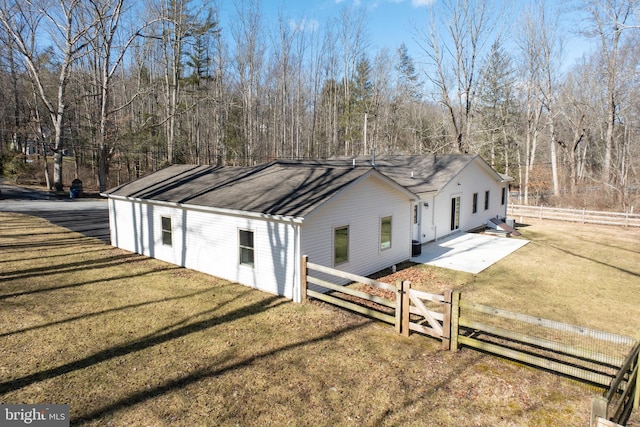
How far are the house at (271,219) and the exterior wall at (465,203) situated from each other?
1.01 feet

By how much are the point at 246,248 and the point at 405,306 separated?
5.27 meters

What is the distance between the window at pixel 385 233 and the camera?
42.6 feet

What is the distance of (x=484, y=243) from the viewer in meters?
17.9

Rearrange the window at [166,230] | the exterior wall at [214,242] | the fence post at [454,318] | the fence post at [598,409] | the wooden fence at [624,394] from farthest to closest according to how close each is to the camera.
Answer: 1. the window at [166,230]
2. the exterior wall at [214,242]
3. the fence post at [454,318]
4. the wooden fence at [624,394]
5. the fence post at [598,409]

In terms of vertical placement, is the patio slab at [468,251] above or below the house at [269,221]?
below

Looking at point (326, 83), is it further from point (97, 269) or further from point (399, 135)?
point (97, 269)

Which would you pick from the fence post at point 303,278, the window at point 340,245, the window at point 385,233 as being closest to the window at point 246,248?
the fence post at point 303,278

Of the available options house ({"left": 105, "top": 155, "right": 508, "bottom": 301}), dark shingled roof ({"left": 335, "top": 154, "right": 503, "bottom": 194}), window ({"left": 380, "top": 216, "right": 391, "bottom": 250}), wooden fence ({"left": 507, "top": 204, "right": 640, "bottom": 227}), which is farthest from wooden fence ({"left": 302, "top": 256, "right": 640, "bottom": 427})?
wooden fence ({"left": 507, "top": 204, "right": 640, "bottom": 227})

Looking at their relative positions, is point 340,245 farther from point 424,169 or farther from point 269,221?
point 424,169

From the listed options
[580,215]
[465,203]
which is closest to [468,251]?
[465,203]

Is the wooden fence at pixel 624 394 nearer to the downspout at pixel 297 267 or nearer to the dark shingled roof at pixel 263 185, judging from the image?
the downspout at pixel 297 267

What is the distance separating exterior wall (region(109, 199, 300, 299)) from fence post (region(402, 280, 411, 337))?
3.14 metres

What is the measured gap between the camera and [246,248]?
35.7ft

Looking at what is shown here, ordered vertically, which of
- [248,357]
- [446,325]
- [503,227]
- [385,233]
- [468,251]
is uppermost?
[385,233]
